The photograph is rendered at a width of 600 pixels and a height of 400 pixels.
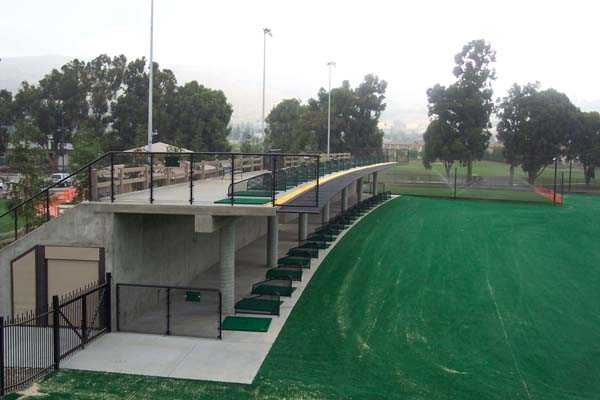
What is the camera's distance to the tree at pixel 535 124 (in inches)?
2450

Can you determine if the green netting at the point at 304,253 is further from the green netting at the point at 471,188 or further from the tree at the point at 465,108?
the tree at the point at 465,108

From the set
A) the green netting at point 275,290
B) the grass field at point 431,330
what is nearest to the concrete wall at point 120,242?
the green netting at point 275,290

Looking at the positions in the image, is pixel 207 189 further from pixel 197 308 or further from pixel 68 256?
pixel 68 256

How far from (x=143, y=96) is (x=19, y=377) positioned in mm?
64582

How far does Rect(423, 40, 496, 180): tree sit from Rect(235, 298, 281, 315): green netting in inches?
1879

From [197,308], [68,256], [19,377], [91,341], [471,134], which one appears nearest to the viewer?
[19,377]

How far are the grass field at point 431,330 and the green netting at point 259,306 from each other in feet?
2.04

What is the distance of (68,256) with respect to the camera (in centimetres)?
1401

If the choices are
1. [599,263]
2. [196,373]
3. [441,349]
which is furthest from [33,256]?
[599,263]

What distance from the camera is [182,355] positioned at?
12.5 m

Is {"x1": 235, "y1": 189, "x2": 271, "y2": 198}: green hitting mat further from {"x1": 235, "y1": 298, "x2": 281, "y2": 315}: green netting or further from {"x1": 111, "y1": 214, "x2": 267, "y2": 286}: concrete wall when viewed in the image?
{"x1": 235, "y1": 298, "x2": 281, "y2": 315}: green netting

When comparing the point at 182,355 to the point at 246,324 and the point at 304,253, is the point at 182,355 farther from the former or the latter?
the point at 304,253

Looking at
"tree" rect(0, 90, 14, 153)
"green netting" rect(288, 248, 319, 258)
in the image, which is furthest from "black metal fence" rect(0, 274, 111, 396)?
"tree" rect(0, 90, 14, 153)

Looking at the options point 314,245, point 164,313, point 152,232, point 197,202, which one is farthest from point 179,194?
point 314,245
